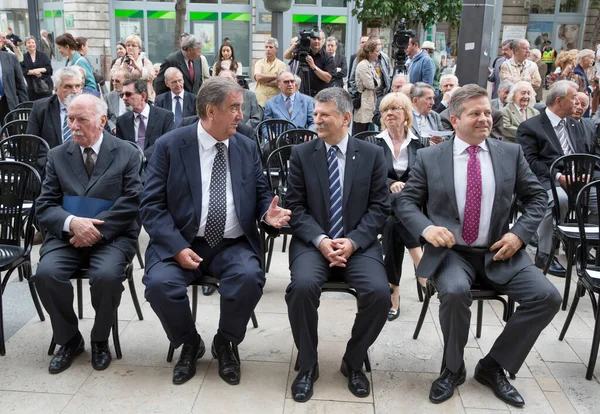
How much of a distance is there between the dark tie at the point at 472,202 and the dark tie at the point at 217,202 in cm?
130

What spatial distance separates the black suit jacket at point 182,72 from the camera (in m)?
6.70

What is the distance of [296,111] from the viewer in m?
6.14

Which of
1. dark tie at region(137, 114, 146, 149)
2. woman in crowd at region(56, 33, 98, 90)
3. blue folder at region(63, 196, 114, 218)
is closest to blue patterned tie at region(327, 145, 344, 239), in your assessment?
blue folder at region(63, 196, 114, 218)

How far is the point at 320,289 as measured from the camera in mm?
2984

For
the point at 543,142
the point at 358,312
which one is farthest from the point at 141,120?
the point at 543,142

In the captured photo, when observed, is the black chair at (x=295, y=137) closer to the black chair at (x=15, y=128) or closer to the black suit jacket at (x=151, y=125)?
the black suit jacket at (x=151, y=125)

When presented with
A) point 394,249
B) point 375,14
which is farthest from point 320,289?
point 375,14

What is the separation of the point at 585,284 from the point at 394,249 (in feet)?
3.69

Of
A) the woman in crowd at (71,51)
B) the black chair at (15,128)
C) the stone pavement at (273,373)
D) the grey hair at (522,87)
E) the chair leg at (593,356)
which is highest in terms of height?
the woman in crowd at (71,51)

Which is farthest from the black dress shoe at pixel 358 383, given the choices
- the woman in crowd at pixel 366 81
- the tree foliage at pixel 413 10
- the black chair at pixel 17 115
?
the tree foliage at pixel 413 10

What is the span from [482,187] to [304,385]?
1382 millimetres

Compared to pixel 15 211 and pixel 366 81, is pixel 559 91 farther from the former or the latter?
pixel 15 211

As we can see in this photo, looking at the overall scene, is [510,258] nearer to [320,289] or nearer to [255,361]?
[320,289]

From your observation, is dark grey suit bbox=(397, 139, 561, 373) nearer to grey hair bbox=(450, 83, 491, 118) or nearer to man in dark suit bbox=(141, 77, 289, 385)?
grey hair bbox=(450, 83, 491, 118)
